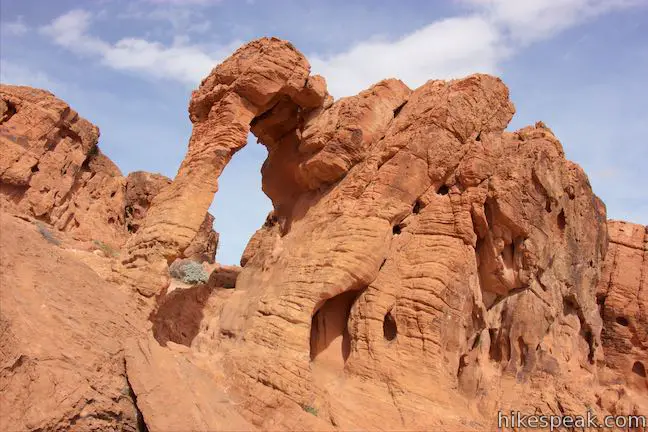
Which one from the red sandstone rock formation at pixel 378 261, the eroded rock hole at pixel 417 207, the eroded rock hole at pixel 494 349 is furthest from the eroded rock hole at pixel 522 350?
the eroded rock hole at pixel 417 207

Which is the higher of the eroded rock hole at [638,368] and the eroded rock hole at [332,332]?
the eroded rock hole at [638,368]

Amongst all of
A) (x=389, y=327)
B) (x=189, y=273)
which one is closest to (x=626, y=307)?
(x=389, y=327)

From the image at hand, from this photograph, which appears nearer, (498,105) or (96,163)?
(498,105)

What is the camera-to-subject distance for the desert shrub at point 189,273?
20672 mm

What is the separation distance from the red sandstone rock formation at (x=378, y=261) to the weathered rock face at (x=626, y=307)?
12.9ft

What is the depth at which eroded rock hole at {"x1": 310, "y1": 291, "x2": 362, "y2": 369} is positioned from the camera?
12.5 metres

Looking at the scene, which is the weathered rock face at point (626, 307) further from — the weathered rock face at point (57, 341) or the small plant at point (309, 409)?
the weathered rock face at point (57, 341)

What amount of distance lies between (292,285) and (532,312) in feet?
22.1

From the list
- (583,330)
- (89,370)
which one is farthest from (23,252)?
(583,330)

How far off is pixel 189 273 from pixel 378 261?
1076cm

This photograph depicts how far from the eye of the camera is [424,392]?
1156 centimetres

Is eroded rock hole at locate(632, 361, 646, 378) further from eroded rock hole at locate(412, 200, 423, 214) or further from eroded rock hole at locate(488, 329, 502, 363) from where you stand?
eroded rock hole at locate(412, 200, 423, 214)

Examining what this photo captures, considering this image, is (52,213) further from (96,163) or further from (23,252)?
(23,252)

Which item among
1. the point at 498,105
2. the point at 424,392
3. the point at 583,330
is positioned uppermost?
the point at 498,105
